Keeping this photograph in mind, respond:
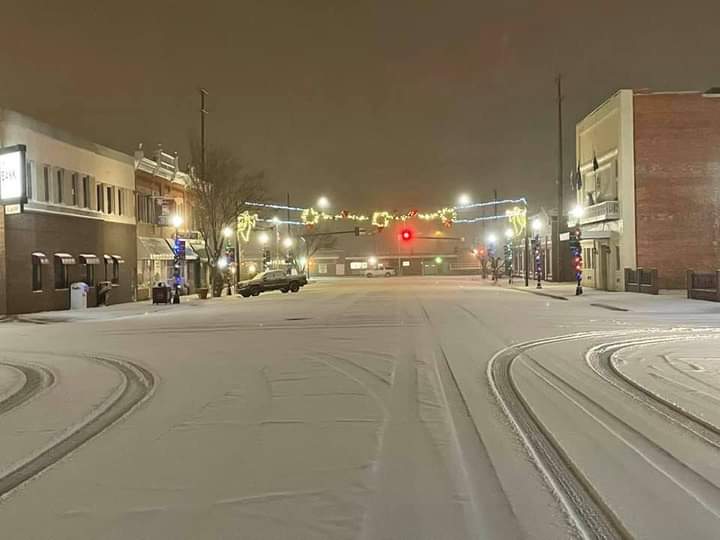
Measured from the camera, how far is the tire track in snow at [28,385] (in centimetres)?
1114

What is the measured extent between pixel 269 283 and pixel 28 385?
4199cm

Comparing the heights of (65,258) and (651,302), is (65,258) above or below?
above

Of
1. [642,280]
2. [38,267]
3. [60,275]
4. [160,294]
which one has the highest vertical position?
[38,267]

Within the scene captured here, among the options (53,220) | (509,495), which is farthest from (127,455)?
(53,220)

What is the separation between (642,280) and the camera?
4225 cm

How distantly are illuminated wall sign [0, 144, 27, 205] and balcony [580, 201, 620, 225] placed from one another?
3188 cm

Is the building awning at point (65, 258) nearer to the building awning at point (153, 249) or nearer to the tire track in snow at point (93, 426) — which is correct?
the building awning at point (153, 249)

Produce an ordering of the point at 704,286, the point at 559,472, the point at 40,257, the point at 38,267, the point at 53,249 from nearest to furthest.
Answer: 1. the point at 559,472
2. the point at 40,257
3. the point at 38,267
4. the point at 53,249
5. the point at 704,286

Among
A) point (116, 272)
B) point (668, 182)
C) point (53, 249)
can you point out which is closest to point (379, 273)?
point (668, 182)

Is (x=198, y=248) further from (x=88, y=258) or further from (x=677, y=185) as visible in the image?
(x=677, y=185)

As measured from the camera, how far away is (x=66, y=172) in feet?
121

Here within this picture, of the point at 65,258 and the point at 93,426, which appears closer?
the point at 93,426

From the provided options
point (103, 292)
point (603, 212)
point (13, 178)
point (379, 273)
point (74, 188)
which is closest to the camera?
point (13, 178)

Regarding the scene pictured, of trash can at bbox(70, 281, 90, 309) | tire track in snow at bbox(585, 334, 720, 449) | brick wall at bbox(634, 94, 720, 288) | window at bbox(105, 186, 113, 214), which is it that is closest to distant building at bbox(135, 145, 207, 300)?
window at bbox(105, 186, 113, 214)
